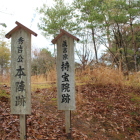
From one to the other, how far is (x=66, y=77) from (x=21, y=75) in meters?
0.89

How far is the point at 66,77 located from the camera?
3.33 meters

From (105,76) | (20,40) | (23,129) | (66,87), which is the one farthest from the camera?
(105,76)

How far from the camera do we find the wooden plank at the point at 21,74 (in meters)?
2.86

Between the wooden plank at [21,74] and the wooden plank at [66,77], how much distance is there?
68cm

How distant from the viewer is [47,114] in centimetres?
430

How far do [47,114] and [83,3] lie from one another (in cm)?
910

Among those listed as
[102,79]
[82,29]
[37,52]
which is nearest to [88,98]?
[102,79]

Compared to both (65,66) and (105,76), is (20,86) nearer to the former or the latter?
(65,66)

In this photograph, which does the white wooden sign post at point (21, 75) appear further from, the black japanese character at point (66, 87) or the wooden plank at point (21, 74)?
the black japanese character at point (66, 87)

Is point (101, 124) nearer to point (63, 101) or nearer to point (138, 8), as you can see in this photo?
point (63, 101)

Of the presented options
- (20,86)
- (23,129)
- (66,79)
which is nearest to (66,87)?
(66,79)

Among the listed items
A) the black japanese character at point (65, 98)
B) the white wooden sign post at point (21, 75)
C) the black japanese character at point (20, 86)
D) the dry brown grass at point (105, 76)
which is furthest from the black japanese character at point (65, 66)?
the dry brown grass at point (105, 76)

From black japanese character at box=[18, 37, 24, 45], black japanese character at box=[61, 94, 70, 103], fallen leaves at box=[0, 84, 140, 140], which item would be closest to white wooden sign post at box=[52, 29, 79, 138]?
black japanese character at box=[61, 94, 70, 103]

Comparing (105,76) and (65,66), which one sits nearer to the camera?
(65,66)
